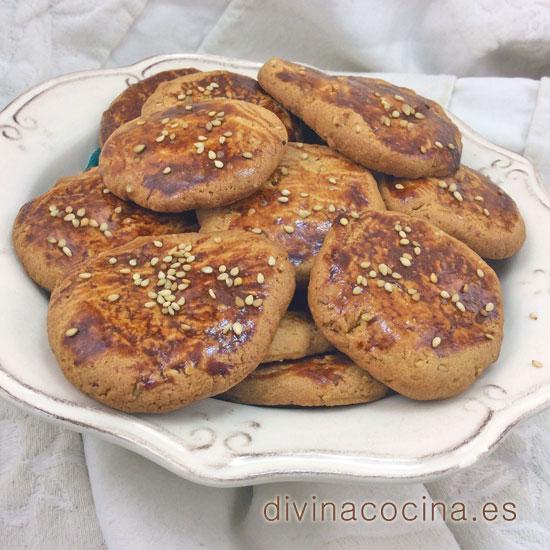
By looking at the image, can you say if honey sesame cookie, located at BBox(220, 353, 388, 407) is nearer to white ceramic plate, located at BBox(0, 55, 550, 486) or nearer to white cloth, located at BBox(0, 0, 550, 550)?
white ceramic plate, located at BBox(0, 55, 550, 486)

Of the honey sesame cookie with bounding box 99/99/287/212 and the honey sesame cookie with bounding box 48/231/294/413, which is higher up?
the honey sesame cookie with bounding box 99/99/287/212

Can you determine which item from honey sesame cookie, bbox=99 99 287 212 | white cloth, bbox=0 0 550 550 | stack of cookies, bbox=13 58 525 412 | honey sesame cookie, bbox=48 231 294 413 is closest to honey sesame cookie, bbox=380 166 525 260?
stack of cookies, bbox=13 58 525 412

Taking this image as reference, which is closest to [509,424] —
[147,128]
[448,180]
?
[448,180]

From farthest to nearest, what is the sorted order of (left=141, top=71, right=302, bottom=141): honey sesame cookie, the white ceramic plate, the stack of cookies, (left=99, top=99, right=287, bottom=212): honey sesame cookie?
(left=141, top=71, right=302, bottom=141): honey sesame cookie < (left=99, top=99, right=287, bottom=212): honey sesame cookie < the stack of cookies < the white ceramic plate

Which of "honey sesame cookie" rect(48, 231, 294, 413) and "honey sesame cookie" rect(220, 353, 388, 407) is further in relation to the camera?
"honey sesame cookie" rect(220, 353, 388, 407)

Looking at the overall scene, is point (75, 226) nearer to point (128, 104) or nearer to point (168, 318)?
point (168, 318)

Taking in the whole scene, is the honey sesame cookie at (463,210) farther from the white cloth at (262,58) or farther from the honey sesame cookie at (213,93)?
the white cloth at (262,58)

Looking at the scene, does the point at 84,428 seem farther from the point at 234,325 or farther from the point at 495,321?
A: the point at 495,321

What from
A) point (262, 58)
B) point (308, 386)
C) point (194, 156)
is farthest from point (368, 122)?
point (262, 58)
